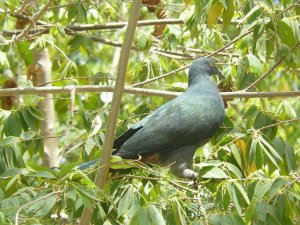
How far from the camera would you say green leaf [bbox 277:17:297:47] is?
3.83m

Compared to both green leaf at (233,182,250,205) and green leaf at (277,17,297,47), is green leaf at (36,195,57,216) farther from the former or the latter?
green leaf at (277,17,297,47)

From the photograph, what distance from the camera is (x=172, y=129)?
13.2ft

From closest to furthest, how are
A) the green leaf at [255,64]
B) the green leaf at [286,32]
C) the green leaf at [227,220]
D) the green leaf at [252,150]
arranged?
the green leaf at [227,220] → the green leaf at [252,150] → the green leaf at [286,32] → the green leaf at [255,64]

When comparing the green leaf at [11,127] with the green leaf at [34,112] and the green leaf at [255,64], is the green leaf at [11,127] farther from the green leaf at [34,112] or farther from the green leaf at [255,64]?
the green leaf at [255,64]

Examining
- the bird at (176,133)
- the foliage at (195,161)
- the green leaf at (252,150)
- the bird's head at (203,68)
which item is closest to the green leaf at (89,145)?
the foliage at (195,161)

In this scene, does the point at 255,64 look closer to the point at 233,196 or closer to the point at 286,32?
the point at 286,32

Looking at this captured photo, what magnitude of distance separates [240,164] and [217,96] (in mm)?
634

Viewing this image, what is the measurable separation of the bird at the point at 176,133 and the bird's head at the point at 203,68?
353 mm

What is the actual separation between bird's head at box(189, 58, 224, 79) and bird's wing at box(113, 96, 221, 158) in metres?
0.44

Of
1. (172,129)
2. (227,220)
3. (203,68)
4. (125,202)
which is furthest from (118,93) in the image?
(203,68)

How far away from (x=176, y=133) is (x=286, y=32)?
783mm

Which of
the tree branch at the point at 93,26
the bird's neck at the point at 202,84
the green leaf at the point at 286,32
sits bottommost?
the bird's neck at the point at 202,84

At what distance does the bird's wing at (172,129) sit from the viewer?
3955mm

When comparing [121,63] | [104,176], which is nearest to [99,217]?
[104,176]
